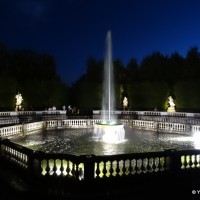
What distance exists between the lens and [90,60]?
156ft

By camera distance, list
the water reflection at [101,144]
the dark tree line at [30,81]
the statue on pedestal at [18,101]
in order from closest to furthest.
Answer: the water reflection at [101,144] → the statue on pedestal at [18,101] → the dark tree line at [30,81]

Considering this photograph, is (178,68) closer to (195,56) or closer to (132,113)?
(195,56)

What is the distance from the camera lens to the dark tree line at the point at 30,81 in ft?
121

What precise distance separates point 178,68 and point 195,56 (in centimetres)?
277

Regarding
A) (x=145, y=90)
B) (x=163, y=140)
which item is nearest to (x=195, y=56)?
(x=145, y=90)

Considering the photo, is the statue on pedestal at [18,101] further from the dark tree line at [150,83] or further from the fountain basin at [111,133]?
the fountain basin at [111,133]

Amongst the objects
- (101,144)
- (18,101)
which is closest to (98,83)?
(18,101)

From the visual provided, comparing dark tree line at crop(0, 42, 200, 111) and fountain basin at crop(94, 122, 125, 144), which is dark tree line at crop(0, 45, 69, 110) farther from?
fountain basin at crop(94, 122, 125, 144)

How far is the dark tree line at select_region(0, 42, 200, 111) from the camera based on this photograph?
37969 mm

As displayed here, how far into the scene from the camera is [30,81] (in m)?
39.8

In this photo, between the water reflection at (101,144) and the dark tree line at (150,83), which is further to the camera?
the dark tree line at (150,83)

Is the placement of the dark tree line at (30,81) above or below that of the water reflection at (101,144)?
above

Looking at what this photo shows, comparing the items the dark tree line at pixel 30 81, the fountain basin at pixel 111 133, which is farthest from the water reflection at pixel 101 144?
the dark tree line at pixel 30 81

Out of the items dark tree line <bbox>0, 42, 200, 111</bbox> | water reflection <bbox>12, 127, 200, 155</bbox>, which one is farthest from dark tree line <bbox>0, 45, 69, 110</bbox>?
water reflection <bbox>12, 127, 200, 155</bbox>
